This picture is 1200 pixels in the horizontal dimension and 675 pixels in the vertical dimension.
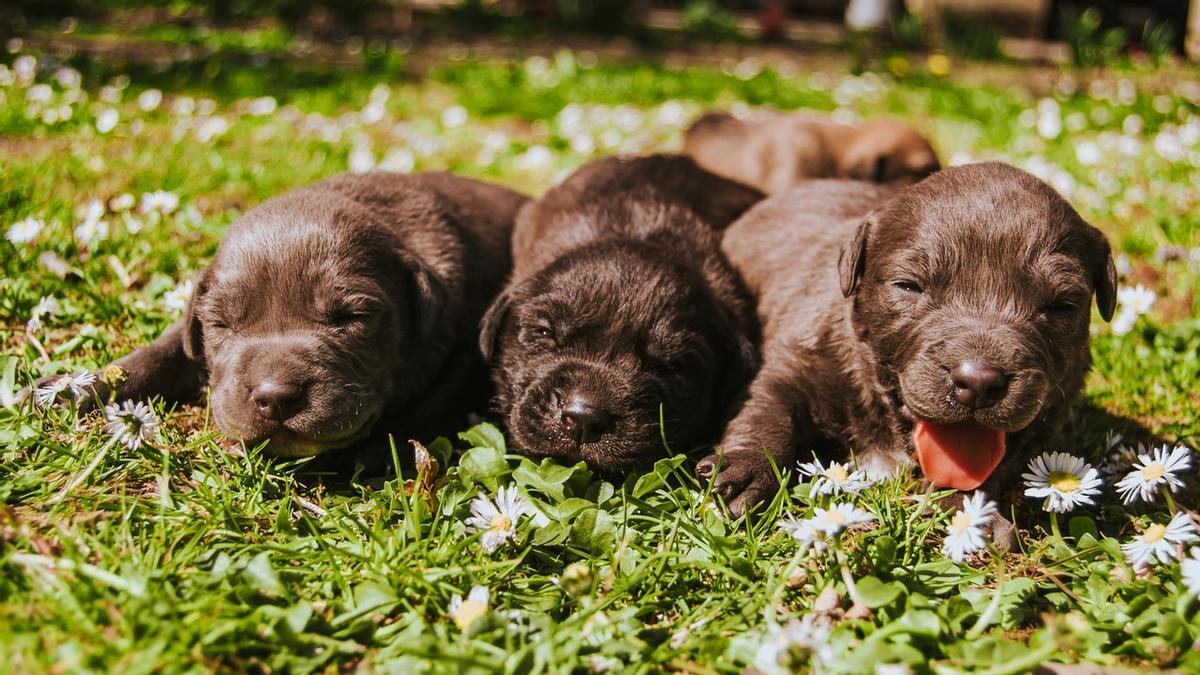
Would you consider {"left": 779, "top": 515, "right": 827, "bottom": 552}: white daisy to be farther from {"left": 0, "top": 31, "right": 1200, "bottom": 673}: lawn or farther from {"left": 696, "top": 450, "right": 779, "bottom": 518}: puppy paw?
{"left": 696, "top": 450, "right": 779, "bottom": 518}: puppy paw

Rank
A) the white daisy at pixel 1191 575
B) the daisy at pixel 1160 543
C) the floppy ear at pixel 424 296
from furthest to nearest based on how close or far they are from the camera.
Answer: the floppy ear at pixel 424 296
the daisy at pixel 1160 543
the white daisy at pixel 1191 575

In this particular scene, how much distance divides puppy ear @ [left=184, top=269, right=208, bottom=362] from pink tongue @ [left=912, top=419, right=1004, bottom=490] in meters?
2.85

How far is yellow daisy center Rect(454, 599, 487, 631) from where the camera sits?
272cm

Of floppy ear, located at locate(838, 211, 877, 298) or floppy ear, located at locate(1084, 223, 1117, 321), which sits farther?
floppy ear, located at locate(838, 211, 877, 298)

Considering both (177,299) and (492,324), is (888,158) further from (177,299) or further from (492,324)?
(177,299)

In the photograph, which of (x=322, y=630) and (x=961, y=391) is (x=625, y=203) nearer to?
(x=961, y=391)

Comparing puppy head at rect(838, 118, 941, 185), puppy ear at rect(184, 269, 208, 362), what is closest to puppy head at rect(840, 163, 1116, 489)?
puppy ear at rect(184, 269, 208, 362)

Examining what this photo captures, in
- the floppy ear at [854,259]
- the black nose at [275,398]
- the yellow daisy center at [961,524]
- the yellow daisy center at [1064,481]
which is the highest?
the floppy ear at [854,259]

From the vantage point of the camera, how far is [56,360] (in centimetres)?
413

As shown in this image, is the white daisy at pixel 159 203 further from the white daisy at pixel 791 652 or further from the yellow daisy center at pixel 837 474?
the white daisy at pixel 791 652

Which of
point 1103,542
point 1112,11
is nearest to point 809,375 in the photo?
point 1103,542

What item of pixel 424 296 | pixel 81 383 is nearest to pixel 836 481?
pixel 424 296

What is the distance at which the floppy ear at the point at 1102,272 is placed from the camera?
365 cm

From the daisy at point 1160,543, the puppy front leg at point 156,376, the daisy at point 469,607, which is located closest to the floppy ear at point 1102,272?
the daisy at point 1160,543
